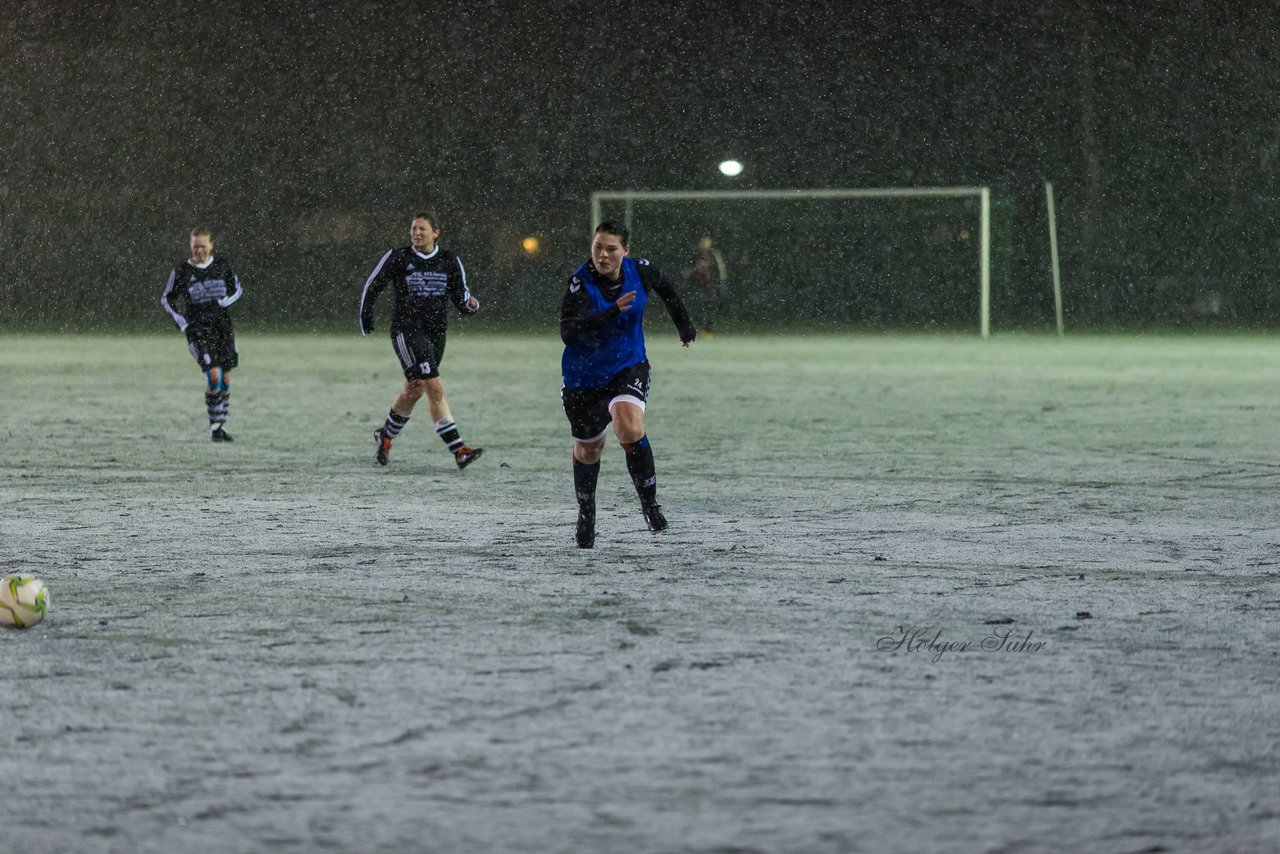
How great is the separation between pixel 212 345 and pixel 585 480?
264 inches

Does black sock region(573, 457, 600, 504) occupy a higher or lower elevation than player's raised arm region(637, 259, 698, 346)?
lower

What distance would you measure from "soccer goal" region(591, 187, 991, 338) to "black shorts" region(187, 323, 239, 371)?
20.0 meters

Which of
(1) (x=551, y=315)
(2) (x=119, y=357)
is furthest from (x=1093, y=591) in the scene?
(1) (x=551, y=315)

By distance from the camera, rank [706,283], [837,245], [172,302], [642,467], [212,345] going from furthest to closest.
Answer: [837,245] < [706,283] < [212,345] < [172,302] < [642,467]

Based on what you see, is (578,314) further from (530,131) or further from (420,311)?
(530,131)

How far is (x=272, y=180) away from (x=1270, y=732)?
3835 cm

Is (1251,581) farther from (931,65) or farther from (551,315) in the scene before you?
(931,65)

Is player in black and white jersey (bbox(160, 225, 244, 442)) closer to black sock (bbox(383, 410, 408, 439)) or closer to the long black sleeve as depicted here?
black sock (bbox(383, 410, 408, 439))

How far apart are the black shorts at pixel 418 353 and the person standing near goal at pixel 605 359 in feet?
11.5

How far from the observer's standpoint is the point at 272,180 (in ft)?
135

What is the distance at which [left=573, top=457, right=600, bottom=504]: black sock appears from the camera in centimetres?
820

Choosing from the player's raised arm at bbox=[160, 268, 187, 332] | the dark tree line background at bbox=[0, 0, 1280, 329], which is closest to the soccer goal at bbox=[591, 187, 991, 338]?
the dark tree line background at bbox=[0, 0, 1280, 329]

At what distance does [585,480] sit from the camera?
27.1 feet
